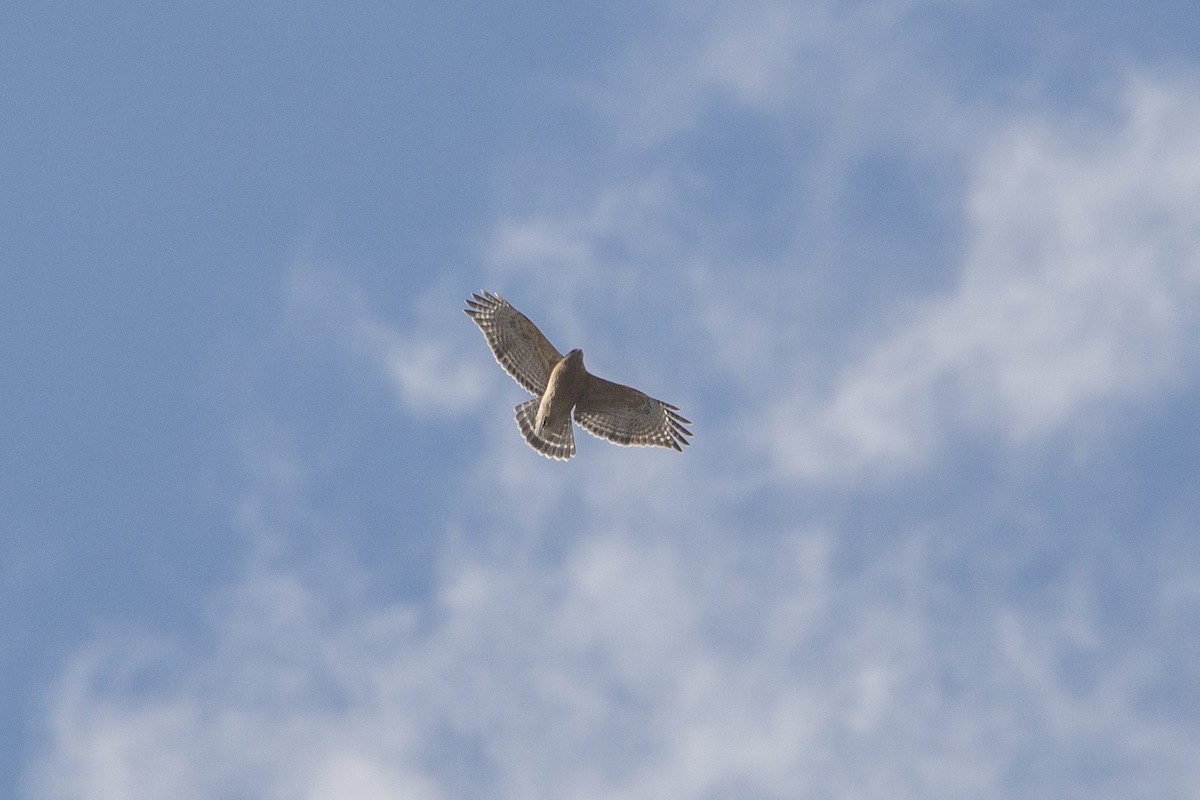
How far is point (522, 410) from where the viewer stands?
1291 inches

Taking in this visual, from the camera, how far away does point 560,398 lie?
3189 cm

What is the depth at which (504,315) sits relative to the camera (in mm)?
32062

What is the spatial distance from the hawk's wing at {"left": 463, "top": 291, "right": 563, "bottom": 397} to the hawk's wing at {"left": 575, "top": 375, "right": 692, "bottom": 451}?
31.5 inches

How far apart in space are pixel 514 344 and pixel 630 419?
235 cm

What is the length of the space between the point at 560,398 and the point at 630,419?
1634mm

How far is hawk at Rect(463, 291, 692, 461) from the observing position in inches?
1257

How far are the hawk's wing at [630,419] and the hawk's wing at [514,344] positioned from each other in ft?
2.62

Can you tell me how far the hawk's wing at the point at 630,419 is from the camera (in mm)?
32562

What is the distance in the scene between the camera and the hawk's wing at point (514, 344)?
105ft

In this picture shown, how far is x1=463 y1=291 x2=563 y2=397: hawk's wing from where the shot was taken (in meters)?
32.1

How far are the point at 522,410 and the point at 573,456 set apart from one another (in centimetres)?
112

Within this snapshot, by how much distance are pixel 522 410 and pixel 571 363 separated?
5.85ft

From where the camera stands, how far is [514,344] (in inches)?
1270

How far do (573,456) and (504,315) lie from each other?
256 cm
